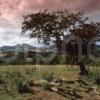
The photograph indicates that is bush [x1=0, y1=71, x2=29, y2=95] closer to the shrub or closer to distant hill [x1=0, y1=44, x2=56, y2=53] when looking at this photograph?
the shrub

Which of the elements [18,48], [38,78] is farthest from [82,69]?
[18,48]

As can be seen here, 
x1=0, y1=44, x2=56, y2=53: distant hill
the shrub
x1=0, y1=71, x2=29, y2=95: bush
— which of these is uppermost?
x1=0, y1=44, x2=56, y2=53: distant hill

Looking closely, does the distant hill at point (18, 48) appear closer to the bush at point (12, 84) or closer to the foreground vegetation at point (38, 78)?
the foreground vegetation at point (38, 78)

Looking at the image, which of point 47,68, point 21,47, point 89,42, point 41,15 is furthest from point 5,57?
point 89,42

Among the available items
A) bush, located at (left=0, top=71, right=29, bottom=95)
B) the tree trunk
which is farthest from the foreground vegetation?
the tree trunk

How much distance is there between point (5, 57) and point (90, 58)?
4.34 meters

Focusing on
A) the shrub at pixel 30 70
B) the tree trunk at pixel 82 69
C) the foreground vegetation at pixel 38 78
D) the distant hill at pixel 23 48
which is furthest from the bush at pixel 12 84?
the tree trunk at pixel 82 69

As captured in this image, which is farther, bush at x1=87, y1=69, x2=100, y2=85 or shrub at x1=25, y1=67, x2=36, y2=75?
shrub at x1=25, y1=67, x2=36, y2=75

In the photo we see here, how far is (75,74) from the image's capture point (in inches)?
580

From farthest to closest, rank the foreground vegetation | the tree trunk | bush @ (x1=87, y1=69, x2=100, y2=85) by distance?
1. the tree trunk
2. bush @ (x1=87, y1=69, x2=100, y2=85)
3. the foreground vegetation

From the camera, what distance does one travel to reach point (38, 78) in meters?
13.4

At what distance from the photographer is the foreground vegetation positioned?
1122 centimetres

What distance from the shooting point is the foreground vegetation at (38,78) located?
36.8 ft

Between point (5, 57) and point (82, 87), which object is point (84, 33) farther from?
point (5, 57)
